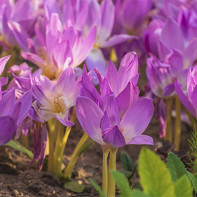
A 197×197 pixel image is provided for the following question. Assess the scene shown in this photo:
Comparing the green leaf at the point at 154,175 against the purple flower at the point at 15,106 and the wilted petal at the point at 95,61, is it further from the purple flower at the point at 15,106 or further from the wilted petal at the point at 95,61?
the wilted petal at the point at 95,61

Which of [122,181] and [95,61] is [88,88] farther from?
[95,61]

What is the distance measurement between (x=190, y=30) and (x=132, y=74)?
1.76 ft

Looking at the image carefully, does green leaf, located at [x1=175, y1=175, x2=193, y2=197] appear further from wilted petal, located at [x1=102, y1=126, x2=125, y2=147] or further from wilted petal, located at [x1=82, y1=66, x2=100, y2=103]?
wilted petal, located at [x1=82, y1=66, x2=100, y2=103]

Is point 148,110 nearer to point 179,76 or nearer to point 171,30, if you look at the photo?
point 179,76

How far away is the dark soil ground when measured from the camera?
1187 mm

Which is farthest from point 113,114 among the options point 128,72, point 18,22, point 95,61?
point 18,22

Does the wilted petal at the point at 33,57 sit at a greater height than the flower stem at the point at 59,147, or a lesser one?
A: greater

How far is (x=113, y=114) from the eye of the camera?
3.27ft

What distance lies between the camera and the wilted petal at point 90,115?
3.29ft

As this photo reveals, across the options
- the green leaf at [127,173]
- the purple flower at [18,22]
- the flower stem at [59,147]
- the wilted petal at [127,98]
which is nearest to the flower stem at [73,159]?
the flower stem at [59,147]

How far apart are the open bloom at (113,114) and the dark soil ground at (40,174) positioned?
0.83 feet

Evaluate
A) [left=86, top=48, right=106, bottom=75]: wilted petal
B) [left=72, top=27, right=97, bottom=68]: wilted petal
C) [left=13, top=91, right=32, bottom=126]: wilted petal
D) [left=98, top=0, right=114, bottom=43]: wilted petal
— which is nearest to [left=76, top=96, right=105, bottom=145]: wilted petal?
[left=13, top=91, right=32, bottom=126]: wilted petal

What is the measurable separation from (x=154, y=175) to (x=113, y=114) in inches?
7.6

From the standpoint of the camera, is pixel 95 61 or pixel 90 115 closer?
pixel 90 115
